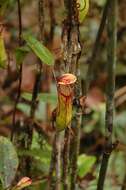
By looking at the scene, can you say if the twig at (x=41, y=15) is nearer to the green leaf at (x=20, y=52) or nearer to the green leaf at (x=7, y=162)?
the green leaf at (x=20, y=52)

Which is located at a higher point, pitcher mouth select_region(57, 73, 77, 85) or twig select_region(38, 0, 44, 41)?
twig select_region(38, 0, 44, 41)

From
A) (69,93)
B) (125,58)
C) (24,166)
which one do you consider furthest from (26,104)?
(125,58)

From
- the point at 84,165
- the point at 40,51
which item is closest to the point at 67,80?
the point at 40,51

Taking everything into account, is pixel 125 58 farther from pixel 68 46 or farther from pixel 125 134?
pixel 68 46

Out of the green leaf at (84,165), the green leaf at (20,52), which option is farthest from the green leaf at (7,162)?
the green leaf at (84,165)

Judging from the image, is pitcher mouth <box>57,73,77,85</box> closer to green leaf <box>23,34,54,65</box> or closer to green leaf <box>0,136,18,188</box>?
green leaf <box>23,34,54,65</box>

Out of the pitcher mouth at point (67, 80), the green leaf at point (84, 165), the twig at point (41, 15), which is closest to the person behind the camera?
the pitcher mouth at point (67, 80)

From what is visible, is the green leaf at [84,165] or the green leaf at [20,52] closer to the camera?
the green leaf at [20,52]

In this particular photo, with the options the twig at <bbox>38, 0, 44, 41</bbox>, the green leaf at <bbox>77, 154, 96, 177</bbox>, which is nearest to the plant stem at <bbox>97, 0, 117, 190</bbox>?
the twig at <bbox>38, 0, 44, 41</bbox>

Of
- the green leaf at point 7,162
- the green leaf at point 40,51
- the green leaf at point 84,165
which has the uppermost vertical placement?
the green leaf at point 40,51
